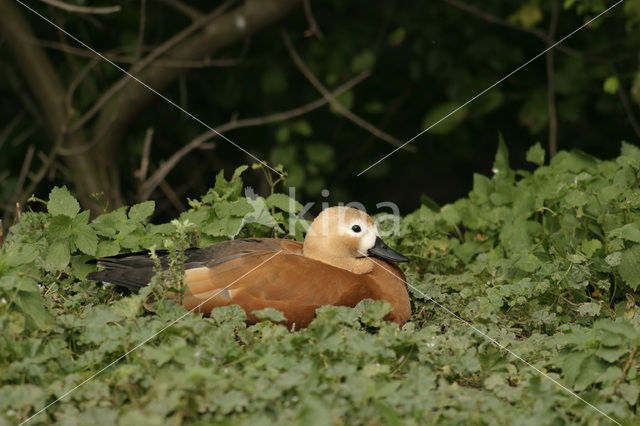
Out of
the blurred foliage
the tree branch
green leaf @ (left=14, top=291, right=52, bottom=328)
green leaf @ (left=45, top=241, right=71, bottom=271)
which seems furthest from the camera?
the blurred foliage

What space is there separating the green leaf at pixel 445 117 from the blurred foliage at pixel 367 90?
0.01 meters

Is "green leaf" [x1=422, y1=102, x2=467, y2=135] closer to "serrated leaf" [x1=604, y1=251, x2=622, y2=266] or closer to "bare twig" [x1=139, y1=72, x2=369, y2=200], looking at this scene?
"bare twig" [x1=139, y1=72, x2=369, y2=200]

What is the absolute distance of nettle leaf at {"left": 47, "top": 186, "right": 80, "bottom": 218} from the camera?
11.5 ft

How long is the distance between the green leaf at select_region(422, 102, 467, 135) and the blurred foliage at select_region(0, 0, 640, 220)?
0.04 ft

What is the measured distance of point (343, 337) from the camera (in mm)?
2686

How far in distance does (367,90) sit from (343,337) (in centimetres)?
428

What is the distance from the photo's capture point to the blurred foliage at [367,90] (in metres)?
6.13

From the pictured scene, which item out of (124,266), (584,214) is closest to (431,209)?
(584,214)

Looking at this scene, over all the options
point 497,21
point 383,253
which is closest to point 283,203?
point 383,253

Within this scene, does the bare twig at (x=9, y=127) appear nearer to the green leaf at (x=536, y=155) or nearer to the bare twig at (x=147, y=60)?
the bare twig at (x=147, y=60)

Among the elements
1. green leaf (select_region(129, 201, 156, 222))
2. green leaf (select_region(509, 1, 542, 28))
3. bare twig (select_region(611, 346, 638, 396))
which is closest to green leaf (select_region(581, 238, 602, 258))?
bare twig (select_region(611, 346, 638, 396))

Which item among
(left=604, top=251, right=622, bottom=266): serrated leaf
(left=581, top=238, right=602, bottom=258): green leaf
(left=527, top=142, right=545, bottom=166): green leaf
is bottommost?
(left=581, top=238, right=602, bottom=258): green leaf

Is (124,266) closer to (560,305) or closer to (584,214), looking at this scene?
(560,305)

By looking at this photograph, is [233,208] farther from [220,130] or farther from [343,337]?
[220,130]
